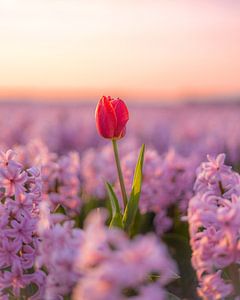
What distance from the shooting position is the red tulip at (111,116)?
3.15m

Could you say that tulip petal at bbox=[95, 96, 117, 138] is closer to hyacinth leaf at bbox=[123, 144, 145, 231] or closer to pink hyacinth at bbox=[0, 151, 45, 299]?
hyacinth leaf at bbox=[123, 144, 145, 231]

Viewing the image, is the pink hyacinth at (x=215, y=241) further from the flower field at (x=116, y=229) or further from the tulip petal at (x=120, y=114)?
the tulip petal at (x=120, y=114)

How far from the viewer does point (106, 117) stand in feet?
10.3

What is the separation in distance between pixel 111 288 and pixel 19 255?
3.73ft

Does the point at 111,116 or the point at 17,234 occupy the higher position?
the point at 111,116

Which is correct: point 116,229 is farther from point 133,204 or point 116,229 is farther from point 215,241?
point 133,204

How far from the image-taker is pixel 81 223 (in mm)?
4930

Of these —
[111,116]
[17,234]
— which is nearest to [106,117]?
[111,116]

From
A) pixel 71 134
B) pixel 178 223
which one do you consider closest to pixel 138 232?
pixel 178 223

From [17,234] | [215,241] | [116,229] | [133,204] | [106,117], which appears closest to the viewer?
[215,241]

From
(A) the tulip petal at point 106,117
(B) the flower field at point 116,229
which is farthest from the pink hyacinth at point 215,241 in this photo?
(A) the tulip petal at point 106,117

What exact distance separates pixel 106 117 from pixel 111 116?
2 cm

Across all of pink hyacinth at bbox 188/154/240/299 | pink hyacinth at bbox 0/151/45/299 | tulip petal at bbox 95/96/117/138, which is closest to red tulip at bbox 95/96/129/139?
tulip petal at bbox 95/96/117/138

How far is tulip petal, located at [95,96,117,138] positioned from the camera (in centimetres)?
315
